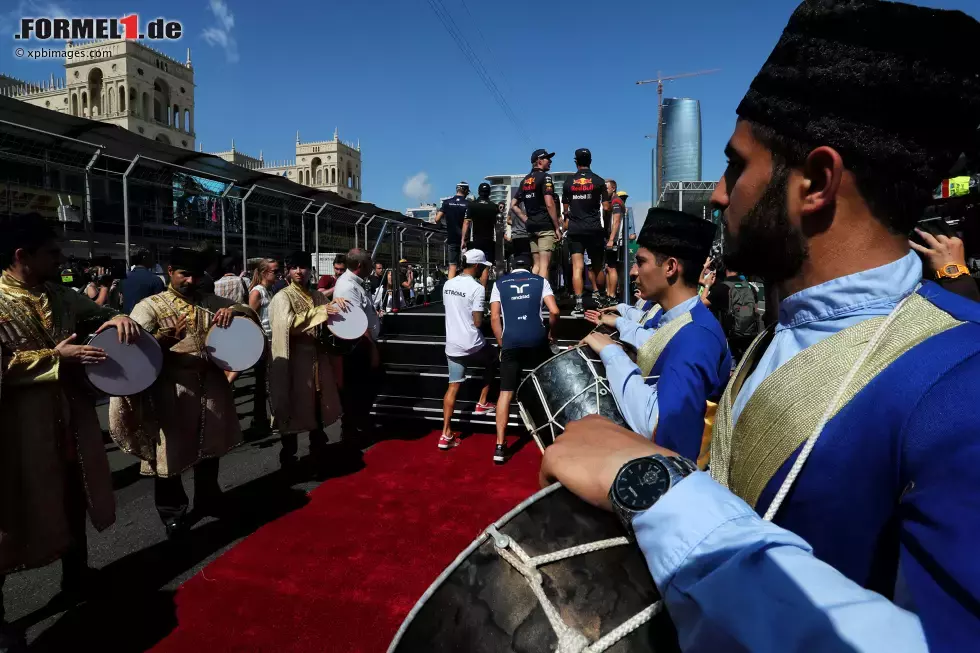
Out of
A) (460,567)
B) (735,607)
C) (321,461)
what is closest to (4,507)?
(321,461)

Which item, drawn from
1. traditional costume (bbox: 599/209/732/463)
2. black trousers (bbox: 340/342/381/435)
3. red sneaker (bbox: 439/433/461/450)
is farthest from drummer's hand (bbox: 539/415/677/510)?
black trousers (bbox: 340/342/381/435)

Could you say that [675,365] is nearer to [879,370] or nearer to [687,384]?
[687,384]

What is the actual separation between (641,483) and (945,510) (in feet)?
1.05

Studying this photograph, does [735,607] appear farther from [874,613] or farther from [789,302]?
[789,302]

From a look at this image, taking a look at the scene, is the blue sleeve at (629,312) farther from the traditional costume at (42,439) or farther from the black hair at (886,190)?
the traditional costume at (42,439)

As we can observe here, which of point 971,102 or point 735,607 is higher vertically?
Answer: point 971,102

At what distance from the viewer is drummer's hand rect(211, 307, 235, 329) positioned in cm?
375

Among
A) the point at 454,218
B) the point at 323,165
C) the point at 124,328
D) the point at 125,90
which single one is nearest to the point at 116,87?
the point at 125,90

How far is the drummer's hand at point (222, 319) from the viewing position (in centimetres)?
375

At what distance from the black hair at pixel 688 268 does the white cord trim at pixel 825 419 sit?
5.95 ft

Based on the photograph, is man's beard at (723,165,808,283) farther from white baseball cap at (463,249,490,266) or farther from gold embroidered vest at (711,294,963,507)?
white baseball cap at (463,249,490,266)

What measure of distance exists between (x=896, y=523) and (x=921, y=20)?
2.28ft

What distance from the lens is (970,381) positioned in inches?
23.2

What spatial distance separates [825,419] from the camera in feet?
2.35
